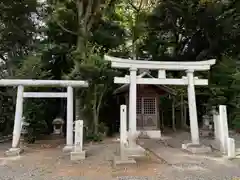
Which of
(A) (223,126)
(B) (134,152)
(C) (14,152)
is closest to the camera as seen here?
(B) (134,152)

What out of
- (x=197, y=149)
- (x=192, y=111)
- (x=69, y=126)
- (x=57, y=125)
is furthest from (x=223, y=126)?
(x=57, y=125)

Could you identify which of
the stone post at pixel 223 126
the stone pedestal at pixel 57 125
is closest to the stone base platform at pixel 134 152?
the stone post at pixel 223 126

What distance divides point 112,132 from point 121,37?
20.8ft

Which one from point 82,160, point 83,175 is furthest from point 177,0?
point 83,175

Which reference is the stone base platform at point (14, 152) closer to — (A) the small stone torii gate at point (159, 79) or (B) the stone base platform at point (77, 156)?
(B) the stone base platform at point (77, 156)

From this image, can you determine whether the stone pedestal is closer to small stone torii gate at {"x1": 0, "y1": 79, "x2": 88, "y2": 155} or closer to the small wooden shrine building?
the small wooden shrine building

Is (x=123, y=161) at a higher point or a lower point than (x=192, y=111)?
lower

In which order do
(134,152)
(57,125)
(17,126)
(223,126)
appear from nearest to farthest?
(134,152), (223,126), (17,126), (57,125)

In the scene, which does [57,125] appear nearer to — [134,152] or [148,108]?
[148,108]

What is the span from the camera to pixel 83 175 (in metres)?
6.91

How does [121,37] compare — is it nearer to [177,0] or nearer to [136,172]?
[177,0]

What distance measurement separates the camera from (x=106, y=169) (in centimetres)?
756

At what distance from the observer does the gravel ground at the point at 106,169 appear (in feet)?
21.9

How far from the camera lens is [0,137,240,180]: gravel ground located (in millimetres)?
A: 6680
